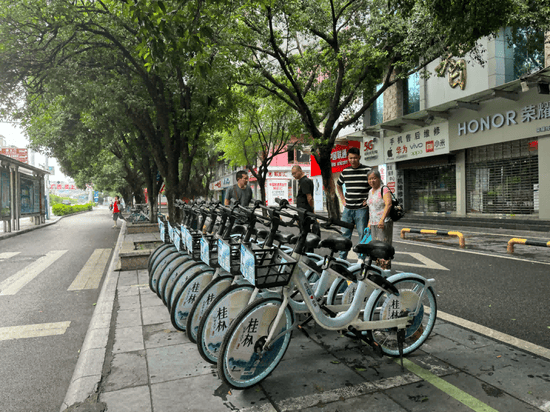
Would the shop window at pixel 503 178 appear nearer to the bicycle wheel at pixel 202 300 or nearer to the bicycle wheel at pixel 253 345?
the bicycle wheel at pixel 202 300

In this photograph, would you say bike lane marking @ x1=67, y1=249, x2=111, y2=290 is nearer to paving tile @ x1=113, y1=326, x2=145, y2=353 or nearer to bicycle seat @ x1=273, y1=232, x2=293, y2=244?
paving tile @ x1=113, y1=326, x2=145, y2=353

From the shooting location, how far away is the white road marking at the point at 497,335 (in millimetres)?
3368

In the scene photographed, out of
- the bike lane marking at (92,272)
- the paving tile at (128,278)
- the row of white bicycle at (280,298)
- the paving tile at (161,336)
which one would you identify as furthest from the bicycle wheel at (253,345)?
the bike lane marking at (92,272)

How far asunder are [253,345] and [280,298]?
36cm

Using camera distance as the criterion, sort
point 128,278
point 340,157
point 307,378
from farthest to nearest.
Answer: point 340,157 < point 128,278 < point 307,378

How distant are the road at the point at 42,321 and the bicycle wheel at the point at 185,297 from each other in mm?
969

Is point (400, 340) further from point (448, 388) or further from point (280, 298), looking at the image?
point (280, 298)

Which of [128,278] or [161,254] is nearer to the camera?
[161,254]

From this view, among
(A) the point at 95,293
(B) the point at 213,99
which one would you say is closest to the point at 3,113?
(B) the point at 213,99

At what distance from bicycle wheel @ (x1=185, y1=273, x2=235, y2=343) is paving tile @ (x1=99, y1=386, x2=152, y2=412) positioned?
0.62 metres

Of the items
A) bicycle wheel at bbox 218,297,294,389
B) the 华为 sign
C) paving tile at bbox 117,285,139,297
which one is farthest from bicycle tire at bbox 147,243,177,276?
the 华为 sign

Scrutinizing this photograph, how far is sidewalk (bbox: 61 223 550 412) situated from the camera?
2592 mm

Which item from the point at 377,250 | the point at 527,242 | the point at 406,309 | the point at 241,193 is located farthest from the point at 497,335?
the point at 527,242

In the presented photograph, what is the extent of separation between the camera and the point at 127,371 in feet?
10.4
